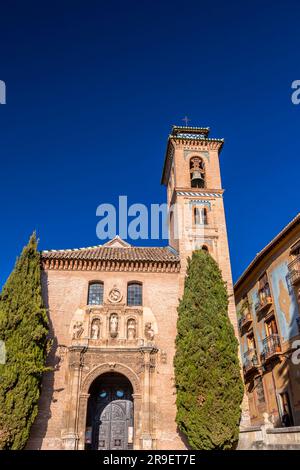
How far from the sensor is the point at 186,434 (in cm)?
1653

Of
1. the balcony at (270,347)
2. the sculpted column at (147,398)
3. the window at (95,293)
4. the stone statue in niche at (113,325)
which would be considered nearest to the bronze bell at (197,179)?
the window at (95,293)

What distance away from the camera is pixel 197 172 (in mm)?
24141

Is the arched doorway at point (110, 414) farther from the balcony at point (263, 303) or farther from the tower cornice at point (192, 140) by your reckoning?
the tower cornice at point (192, 140)

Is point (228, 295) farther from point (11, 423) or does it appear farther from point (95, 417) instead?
point (11, 423)

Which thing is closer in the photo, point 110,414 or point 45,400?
point 45,400

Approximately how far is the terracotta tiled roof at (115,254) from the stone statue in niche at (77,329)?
324cm

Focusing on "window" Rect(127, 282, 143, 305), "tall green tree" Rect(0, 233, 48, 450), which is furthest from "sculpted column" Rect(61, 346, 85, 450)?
"window" Rect(127, 282, 143, 305)

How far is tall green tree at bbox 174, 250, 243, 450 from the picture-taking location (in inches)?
636

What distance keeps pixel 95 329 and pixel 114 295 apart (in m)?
1.90

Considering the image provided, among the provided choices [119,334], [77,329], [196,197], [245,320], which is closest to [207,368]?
[119,334]

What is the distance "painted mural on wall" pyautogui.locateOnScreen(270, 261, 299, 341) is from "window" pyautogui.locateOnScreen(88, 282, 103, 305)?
31.1 ft

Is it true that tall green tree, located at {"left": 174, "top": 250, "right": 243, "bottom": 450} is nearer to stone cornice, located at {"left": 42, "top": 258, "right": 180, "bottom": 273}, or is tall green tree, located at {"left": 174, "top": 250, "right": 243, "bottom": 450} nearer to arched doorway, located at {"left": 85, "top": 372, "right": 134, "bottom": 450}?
stone cornice, located at {"left": 42, "top": 258, "right": 180, "bottom": 273}

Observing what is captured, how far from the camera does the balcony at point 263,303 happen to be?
23.0 metres

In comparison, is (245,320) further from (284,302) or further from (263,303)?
(284,302)
